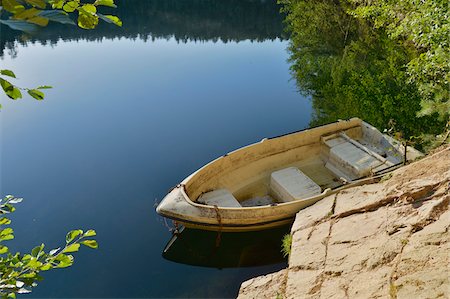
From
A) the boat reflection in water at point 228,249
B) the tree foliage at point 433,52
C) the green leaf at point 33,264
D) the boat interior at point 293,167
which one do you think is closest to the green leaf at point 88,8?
the green leaf at point 33,264

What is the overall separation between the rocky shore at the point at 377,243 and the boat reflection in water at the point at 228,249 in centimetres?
144

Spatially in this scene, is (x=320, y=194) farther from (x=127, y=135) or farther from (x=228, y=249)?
(x=127, y=135)

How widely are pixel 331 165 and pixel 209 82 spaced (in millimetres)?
12210

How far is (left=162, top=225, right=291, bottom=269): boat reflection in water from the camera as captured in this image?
36.9 ft

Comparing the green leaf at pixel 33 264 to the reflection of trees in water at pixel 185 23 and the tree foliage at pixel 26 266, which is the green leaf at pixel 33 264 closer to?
the tree foliage at pixel 26 266

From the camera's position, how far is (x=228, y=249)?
37.6 ft

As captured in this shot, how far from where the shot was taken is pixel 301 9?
85.6ft

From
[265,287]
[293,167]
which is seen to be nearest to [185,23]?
[293,167]

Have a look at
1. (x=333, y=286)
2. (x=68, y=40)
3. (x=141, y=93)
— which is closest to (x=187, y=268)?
(x=333, y=286)

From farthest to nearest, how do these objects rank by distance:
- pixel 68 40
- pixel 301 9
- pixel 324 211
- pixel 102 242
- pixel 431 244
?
pixel 68 40, pixel 301 9, pixel 102 242, pixel 324 211, pixel 431 244

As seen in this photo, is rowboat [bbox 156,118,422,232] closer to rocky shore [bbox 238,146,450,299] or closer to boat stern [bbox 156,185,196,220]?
boat stern [bbox 156,185,196,220]

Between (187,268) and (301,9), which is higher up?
(301,9)

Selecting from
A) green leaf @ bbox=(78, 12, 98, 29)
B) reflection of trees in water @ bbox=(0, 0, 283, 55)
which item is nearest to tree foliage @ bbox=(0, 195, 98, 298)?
green leaf @ bbox=(78, 12, 98, 29)

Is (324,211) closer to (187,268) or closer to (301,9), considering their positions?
(187,268)
